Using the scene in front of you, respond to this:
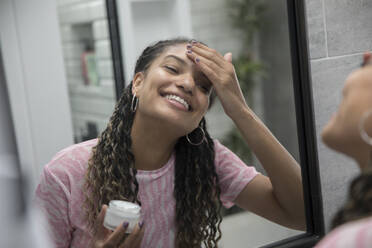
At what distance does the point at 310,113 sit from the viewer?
3.21 ft

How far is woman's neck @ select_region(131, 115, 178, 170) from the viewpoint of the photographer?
2.57 ft

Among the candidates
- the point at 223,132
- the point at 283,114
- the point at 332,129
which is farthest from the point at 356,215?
the point at 283,114

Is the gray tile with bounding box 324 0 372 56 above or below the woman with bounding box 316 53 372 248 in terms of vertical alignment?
above

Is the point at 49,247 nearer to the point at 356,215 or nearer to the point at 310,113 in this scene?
the point at 356,215

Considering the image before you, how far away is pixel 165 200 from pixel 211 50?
0.30 m

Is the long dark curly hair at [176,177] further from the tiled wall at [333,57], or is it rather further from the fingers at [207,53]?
the tiled wall at [333,57]

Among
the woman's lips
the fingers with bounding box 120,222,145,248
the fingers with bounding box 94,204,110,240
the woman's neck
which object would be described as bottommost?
the fingers with bounding box 120,222,145,248

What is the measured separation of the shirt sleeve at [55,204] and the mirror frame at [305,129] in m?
0.43

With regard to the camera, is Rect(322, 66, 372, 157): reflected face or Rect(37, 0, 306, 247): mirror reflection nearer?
Rect(322, 66, 372, 157): reflected face

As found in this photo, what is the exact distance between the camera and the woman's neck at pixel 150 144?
0.78m

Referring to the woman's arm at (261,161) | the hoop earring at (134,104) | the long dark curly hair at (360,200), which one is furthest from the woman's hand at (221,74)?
the long dark curly hair at (360,200)

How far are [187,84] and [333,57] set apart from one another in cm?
40

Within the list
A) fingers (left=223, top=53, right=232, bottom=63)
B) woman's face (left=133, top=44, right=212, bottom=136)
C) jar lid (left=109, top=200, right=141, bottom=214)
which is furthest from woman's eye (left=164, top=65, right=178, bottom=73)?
jar lid (left=109, top=200, right=141, bottom=214)

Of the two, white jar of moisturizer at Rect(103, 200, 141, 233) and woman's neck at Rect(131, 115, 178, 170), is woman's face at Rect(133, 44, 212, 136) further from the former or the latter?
white jar of moisturizer at Rect(103, 200, 141, 233)
